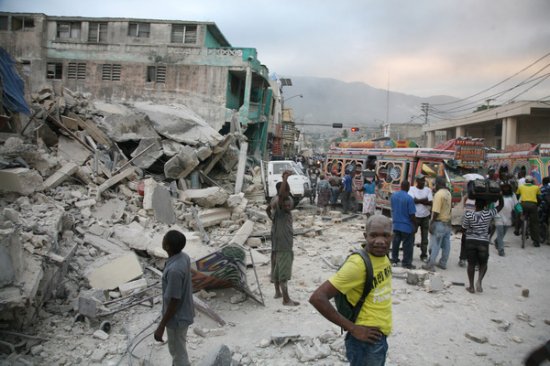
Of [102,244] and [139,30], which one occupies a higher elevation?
[139,30]

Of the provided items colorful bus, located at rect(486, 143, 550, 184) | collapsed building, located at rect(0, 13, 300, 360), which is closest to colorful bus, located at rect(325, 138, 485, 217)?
colorful bus, located at rect(486, 143, 550, 184)

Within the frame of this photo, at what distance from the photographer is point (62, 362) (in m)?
4.03

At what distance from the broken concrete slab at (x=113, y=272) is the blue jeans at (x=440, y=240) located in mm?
5177

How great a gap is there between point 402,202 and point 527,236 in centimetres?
487

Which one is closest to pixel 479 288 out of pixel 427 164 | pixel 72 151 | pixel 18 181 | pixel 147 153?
pixel 427 164

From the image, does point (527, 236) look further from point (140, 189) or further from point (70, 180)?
point (70, 180)

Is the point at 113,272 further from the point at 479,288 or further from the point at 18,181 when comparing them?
the point at 479,288

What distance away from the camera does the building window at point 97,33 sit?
2284 centimetres

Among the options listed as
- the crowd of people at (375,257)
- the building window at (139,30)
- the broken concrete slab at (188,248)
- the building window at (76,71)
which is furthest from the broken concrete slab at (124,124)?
the building window at (76,71)

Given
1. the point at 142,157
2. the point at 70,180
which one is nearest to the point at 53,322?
the point at 70,180

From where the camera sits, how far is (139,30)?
22.5 metres

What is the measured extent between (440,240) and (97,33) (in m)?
23.1

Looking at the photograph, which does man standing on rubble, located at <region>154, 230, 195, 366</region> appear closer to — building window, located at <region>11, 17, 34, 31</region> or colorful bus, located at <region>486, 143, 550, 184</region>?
colorful bus, located at <region>486, 143, 550, 184</region>

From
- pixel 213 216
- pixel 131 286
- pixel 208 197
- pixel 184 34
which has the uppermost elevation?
pixel 184 34
